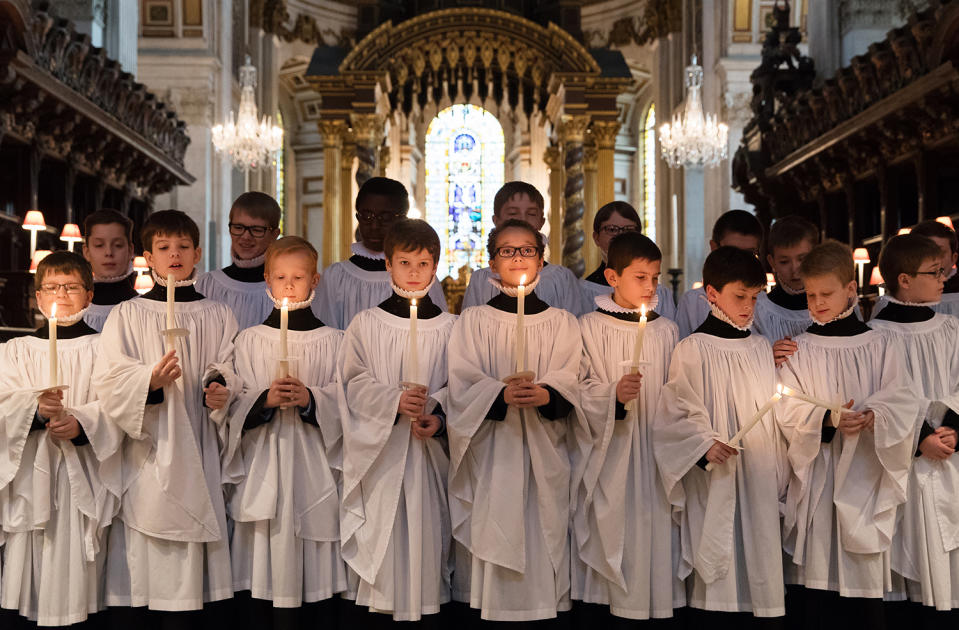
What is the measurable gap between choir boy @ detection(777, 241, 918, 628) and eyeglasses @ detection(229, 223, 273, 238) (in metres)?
2.60

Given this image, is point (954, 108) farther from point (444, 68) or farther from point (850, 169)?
point (444, 68)

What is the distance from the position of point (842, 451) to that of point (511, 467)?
136 centimetres

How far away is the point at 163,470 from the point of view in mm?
4324

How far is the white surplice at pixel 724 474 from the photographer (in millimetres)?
4242

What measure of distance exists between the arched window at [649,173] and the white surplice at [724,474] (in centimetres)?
1974

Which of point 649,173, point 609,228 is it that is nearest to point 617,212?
point 609,228

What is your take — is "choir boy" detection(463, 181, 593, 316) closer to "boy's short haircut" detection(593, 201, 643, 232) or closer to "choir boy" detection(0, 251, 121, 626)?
"boy's short haircut" detection(593, 201, 643, 232)

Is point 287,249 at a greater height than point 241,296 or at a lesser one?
greater

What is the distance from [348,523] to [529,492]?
751 millimetres

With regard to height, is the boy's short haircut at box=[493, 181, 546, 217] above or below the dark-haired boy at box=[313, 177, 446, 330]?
above

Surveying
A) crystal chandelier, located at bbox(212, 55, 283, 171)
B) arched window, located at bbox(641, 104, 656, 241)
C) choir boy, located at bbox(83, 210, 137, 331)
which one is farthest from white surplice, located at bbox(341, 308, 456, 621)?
arched window, located at bbox(641, 104, 656, 241)

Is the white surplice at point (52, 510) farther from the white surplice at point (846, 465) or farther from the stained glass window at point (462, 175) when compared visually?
the stained glass window at point (462, 175)

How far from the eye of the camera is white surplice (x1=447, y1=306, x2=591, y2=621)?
427cm

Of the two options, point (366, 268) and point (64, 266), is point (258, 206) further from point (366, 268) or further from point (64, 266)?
point (64, 266)
